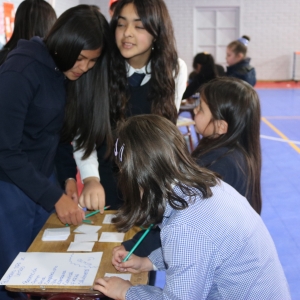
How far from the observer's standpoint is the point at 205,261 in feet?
3.58

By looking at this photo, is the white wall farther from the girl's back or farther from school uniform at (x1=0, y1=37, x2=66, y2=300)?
the girl's back

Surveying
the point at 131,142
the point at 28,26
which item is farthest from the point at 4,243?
the point at 28,26

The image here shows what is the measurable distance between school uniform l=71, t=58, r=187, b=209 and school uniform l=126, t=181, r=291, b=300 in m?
0.67

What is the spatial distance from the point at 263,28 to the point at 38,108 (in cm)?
1165

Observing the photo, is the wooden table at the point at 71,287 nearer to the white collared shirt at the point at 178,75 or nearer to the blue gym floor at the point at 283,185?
the white collared shirt at the point at 178,75

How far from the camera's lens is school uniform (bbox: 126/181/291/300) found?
42.7 inches

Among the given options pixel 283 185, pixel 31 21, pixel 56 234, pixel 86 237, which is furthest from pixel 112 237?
pixel 283 185

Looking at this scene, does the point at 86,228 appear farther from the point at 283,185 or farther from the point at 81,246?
the point at 283,185

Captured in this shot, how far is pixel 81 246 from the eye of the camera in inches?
57.5

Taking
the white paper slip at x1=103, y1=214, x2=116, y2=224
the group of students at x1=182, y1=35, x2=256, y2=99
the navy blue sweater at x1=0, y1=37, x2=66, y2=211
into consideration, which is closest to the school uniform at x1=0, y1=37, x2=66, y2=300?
the navy blue sweater at x1=0, y1=37, x2=66, y2=211

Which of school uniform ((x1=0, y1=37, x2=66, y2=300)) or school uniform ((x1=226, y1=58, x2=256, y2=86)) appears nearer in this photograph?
school uniform ((x1=0, y1=37, x2=66, y2=300))

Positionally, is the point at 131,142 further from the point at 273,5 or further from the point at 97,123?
the point at 273,5

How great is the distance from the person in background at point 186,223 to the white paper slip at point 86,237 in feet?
1.02

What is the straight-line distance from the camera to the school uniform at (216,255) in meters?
1.08
